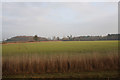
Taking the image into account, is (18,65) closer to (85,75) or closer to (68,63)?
(68,63)

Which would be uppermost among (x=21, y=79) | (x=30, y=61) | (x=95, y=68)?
(x=30, y=61)

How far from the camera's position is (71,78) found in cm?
211

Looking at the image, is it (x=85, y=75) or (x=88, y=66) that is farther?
(x=88, y=66)

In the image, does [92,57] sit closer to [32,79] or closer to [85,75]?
[85,75]

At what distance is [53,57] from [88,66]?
120 cm

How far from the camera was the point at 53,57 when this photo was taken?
2775 mm

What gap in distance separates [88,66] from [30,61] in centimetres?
192

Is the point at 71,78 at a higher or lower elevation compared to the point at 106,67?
lower

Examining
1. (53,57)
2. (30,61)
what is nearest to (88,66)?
(53,57)

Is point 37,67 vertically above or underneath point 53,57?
underneath

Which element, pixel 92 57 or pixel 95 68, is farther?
pixel 92 57

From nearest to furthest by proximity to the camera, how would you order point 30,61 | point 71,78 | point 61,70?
1. point 71,78
2. point 61,70
3. point 30,61

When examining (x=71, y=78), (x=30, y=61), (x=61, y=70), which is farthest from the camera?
(x=30, y=61)

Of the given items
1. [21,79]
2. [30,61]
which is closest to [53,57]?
[30,61]
